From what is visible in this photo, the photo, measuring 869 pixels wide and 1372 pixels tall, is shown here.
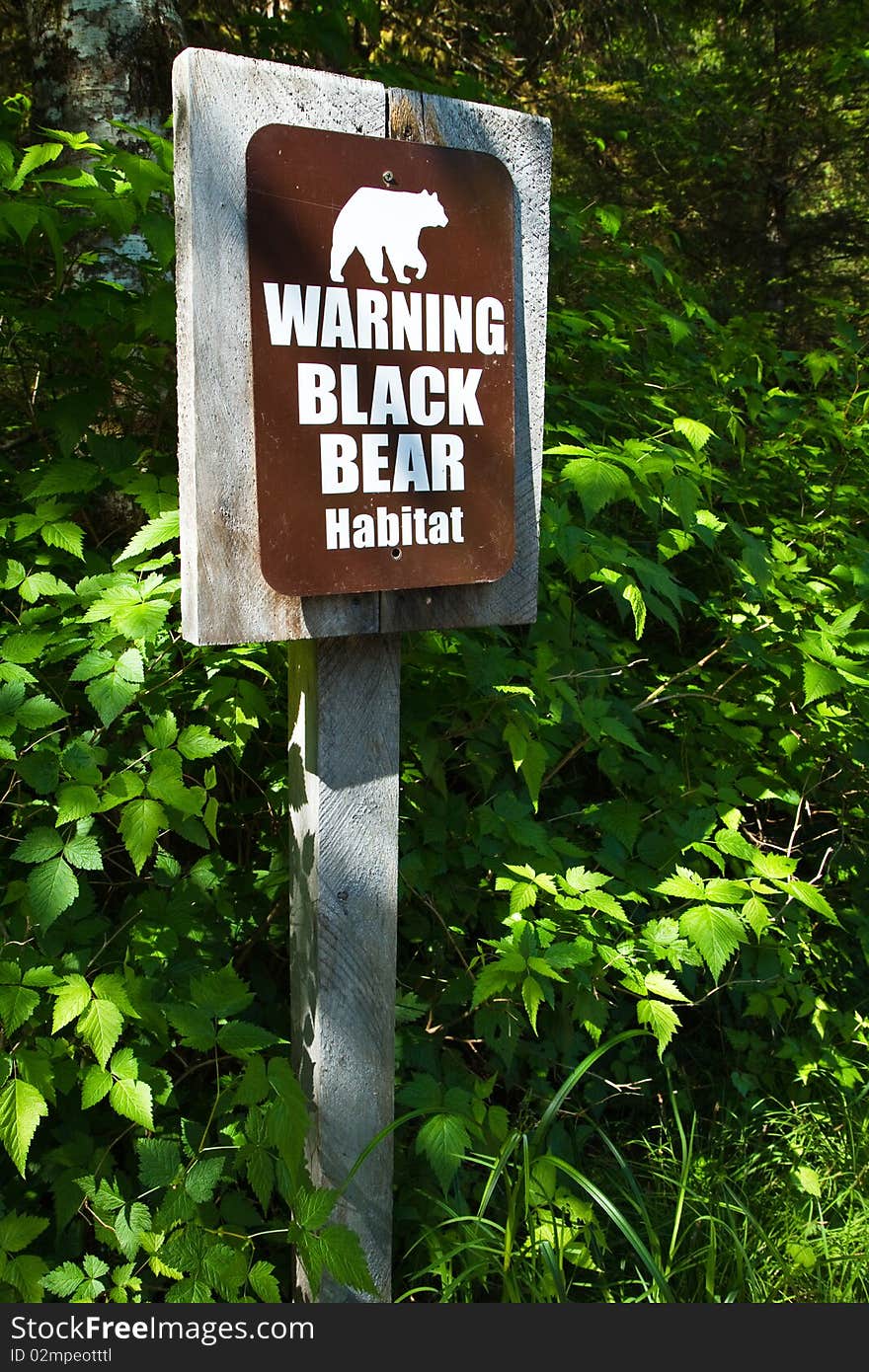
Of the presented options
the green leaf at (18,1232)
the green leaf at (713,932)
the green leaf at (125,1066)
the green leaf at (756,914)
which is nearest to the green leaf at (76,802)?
the green leaf at (125,1066)

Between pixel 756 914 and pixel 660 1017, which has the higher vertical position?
pixel 756 914

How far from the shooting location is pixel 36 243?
2.19 metres

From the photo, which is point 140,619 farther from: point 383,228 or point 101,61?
point 101,61

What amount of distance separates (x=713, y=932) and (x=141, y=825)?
3.61 feet

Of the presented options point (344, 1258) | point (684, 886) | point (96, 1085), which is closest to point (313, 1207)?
point (344, 1258)

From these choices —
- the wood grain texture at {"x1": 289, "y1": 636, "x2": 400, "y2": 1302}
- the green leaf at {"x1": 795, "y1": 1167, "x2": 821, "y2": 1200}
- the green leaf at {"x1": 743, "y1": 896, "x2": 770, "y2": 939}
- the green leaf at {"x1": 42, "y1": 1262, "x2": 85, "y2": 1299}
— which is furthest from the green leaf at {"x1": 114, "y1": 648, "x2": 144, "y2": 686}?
the green leaf at {"x1": 795, "y1": 1167, "x2": 821, "y2": 1200}

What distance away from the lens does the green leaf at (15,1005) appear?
153 centimetres

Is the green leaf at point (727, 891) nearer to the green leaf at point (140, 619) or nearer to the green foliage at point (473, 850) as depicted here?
the green foliage at point (473, 850)

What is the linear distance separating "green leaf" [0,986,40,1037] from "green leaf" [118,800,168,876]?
24 cm

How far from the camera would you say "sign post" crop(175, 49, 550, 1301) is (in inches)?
57.2

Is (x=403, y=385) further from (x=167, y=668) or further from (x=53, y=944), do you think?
(x=53, y=944)

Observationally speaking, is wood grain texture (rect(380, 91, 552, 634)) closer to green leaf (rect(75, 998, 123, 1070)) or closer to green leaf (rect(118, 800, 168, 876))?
green leaf (rect(118, 800, 168, 876))

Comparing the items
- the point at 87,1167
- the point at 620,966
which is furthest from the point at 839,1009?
the point at 87,1167

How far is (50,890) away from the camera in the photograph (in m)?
1.60
